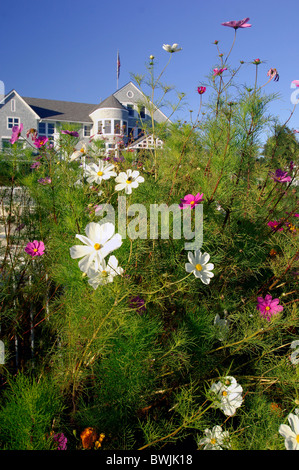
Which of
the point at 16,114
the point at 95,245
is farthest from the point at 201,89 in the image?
the point at 16,114

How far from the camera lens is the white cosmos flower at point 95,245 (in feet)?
3.28

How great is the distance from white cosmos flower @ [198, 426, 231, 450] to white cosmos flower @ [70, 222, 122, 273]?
745 mm

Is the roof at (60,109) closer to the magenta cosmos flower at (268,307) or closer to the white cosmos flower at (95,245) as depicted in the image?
the magenta cosmos flower at (268,307)

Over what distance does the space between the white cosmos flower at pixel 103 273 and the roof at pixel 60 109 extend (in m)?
26.5

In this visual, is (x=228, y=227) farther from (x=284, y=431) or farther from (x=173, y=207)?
(x=284, y=431)

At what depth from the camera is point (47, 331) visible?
182 centimetres

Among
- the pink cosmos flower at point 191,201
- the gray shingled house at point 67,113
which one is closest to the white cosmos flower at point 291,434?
the pink cosmos flower at point 191,201

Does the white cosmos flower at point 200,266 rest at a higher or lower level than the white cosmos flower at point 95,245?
lower

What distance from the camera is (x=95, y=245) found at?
1.03 meters

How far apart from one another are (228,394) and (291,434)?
301mm

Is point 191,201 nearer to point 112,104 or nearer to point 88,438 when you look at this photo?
point 88,438
